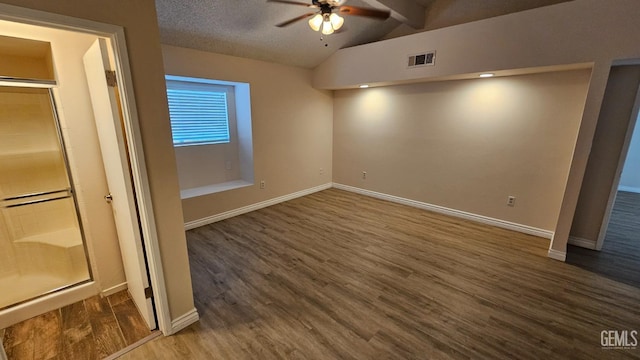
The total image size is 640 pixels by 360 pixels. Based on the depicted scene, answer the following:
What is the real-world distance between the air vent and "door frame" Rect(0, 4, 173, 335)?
3321 millimetres

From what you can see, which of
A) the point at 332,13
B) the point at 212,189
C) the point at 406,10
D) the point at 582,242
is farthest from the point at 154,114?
the point at 582,242

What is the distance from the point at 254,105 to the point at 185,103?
1002 mm

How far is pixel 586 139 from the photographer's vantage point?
101 inches

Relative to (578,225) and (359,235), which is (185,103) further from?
(578,225)

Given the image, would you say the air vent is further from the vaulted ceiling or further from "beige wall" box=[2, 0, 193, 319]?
"beige wall" box=[2, 0, 193, 319]

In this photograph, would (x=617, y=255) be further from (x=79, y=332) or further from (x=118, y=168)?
(x=79, y=332)

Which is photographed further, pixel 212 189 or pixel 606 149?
pixel 212 189

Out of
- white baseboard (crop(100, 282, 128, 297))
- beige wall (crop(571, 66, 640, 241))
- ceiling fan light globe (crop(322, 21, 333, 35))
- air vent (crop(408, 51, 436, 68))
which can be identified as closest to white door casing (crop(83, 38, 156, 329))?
white baseboard (crop(100, 282, 128, 297))

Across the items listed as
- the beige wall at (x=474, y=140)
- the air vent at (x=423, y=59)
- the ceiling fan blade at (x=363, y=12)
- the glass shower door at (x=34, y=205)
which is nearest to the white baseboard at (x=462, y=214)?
the beige wall at (x=474, y=140)

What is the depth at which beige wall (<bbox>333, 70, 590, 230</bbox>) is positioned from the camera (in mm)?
3164

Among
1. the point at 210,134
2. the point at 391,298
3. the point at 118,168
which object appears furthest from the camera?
the point at 210,134

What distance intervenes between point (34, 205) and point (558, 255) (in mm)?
5364

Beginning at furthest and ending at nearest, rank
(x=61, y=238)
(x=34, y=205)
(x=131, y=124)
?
(x=61, y=238) → (x=34, y=205) → (x=131, y=124)

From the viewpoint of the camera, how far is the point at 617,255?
2926 mm
